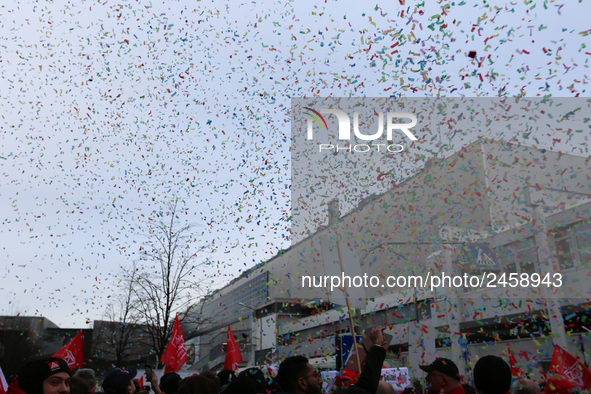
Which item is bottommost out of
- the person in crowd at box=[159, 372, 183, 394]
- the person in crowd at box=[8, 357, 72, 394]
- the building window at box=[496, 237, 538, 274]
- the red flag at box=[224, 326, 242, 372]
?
the person in crowd at box=[159, 372, 183, 394]

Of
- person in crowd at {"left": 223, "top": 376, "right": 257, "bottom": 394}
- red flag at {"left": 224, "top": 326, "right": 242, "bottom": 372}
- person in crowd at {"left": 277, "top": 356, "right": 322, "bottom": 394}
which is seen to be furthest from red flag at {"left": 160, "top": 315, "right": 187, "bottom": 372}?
person in crowd at {"left": 277, "top": 356, "right": 322, "bottom": 394}

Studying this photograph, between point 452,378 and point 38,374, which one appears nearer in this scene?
point 38,374

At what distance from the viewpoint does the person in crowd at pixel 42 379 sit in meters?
3.20

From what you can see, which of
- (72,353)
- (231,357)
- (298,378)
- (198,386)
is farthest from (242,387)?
(72,353)

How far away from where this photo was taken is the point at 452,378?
11.6ft

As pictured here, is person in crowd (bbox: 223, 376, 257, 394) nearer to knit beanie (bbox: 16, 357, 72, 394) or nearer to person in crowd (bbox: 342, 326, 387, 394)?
person in crowd (bbox: 342, 326, 387, 394)

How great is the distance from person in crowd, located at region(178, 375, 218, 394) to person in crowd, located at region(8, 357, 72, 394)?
814 mm

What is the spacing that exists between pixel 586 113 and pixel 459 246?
343 inches

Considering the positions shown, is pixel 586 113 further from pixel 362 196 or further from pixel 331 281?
pixel 331 281

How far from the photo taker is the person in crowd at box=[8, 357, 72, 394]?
3.20 metres

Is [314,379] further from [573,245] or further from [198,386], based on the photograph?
[573,245]

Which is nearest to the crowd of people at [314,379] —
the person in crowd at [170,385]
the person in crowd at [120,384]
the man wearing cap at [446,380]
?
the man wearing cap at [446,380]

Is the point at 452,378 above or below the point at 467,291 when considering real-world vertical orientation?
below

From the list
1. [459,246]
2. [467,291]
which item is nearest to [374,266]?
[467,291]
